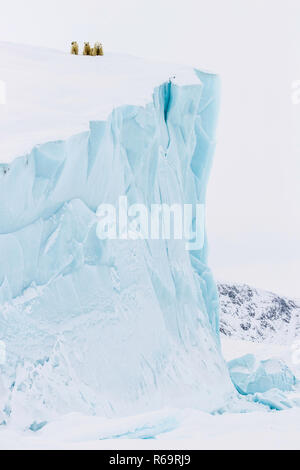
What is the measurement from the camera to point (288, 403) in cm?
974

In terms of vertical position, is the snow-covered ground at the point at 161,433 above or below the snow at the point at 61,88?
below

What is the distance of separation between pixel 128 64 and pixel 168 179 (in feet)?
Answer: 5.20

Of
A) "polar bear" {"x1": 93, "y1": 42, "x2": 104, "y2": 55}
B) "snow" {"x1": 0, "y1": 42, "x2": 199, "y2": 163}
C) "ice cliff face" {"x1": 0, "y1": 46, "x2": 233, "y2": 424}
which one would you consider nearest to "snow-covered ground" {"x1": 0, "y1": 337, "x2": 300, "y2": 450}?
"ice cliff face" {"x1": 0, "y1": 46, "x2": 233, "y2": 424}

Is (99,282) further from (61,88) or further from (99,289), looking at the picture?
(61,88)

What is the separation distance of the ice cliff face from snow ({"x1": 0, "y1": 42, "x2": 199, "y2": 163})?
146 mm

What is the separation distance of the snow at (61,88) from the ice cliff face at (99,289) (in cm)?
15

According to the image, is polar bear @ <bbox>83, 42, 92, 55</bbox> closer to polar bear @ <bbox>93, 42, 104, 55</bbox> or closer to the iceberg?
polar bear @ <bbox>93, 42, 104, 55</bbox>

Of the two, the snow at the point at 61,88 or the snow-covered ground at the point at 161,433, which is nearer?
the snow-covered ground at the point at 161,433

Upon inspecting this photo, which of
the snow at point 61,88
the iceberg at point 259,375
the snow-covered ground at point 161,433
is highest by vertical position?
the snow at point 61,88


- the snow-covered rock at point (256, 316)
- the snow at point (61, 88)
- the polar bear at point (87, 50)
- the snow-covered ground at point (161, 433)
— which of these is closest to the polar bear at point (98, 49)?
the polar bear at point (87, 50)

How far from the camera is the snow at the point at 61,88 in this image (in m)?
6.32

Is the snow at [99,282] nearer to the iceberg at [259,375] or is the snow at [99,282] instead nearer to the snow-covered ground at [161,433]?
the snow-covered ground at [161,433]
